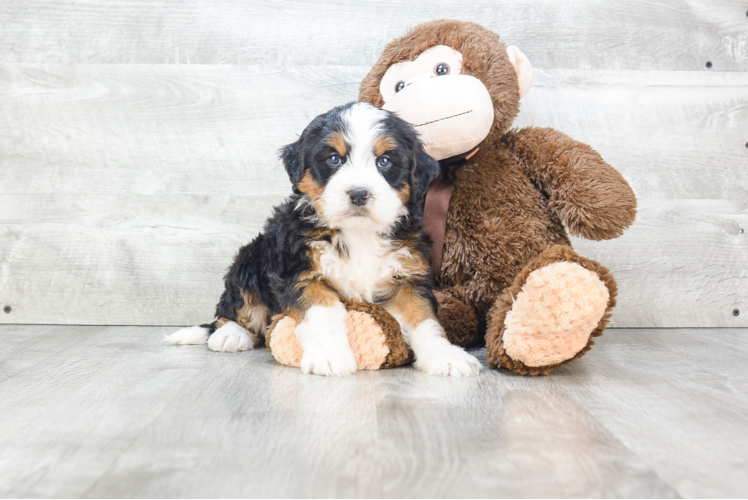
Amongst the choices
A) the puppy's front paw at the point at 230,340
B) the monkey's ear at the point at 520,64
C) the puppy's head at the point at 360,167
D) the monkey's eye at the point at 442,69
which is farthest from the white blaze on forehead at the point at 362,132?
the puppy's front paw at the point at 230,340

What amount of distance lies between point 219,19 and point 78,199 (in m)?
1.06

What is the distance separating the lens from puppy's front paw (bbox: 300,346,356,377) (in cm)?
180

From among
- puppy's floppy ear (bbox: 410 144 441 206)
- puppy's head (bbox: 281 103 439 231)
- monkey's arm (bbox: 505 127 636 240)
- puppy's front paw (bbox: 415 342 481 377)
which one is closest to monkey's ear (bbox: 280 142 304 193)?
puppy's head (bbox: 281 103 439 231)

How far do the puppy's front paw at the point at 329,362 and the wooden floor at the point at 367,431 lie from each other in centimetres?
3

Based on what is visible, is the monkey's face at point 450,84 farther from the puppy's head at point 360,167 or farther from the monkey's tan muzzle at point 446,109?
the puppy's head at point 360,167

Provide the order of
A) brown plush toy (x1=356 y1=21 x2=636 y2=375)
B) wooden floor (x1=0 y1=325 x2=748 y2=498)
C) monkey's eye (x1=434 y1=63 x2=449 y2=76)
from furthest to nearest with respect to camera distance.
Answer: monkey's eye (x1=434 y1=63 x2=449 y2=76) → brown plush toy (x1=356 y1=21 x2=636 y2=375) → wooden floor (x1=0 y1=325 x2=748 y2=498)

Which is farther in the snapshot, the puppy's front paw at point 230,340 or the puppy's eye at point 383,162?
the puppy's front paw at point 230,340

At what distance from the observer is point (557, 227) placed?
222 cm

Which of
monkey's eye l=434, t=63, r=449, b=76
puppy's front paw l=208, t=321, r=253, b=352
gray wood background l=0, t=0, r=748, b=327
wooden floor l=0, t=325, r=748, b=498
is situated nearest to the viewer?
wooden floor l=0, t=325, r=748, b=498

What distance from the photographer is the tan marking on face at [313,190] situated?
1.89 m

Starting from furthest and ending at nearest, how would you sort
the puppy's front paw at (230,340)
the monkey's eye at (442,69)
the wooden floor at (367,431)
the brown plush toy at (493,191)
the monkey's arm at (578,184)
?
1. the puppy's front paw at (230,340)
2. the monkey's eye at (442,69)
3. the monkey's arm at (578,184)
4. the brown plush toy at (493,191)
5. the wooden floor at (367,431)

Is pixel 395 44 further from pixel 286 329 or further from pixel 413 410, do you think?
pixel 413 410

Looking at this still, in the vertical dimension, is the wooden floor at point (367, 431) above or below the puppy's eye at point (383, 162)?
below

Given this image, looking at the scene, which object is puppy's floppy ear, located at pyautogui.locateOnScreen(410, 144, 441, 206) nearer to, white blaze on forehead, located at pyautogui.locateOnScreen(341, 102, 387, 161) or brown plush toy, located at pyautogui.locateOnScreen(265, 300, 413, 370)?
white blaze on forehead, located at pyautogui.locateOnScreen(341, 102, 387, 161)
